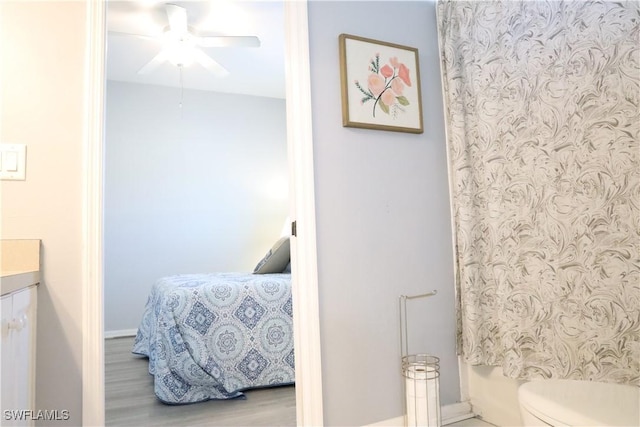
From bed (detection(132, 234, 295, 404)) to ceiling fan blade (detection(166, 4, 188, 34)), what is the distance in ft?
6.16

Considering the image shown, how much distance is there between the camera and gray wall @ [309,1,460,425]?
1.69 metres

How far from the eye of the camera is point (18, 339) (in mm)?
1100

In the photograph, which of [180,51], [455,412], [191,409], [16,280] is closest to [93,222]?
[16,280]

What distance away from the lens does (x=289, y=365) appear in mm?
2496

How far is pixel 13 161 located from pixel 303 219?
1.06 metres

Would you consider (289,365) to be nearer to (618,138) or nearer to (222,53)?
(618,138)

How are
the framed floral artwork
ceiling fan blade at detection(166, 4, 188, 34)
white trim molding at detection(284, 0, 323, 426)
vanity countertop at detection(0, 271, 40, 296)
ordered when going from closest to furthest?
1. vanity countertop at detection(0, 271, 40, 296)
2. white trim molding at detection(284, 0, 323, 426)
3. the framed floral artwork
4. ceiling fan blade at detection(166, 4, 188, 34)

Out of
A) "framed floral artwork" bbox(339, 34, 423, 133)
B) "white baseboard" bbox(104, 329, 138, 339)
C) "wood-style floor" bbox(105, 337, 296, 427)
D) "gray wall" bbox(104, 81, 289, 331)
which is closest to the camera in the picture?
"framed floral artwork" bbox(339, 34, 423, 133)

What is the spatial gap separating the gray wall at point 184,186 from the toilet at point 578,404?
3841 mm

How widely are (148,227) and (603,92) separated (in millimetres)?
4147

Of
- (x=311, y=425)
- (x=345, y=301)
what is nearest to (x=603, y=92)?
(x=345, y=301)

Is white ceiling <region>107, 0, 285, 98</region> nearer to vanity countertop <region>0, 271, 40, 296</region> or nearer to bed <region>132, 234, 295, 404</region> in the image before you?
bed <region>132, 234, 295, 404</region>

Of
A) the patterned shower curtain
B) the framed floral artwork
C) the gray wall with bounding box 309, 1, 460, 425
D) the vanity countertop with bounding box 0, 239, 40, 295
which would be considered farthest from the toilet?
the vanity countertop with bounding box 0, 239, 40, 295

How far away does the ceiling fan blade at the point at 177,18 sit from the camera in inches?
105
